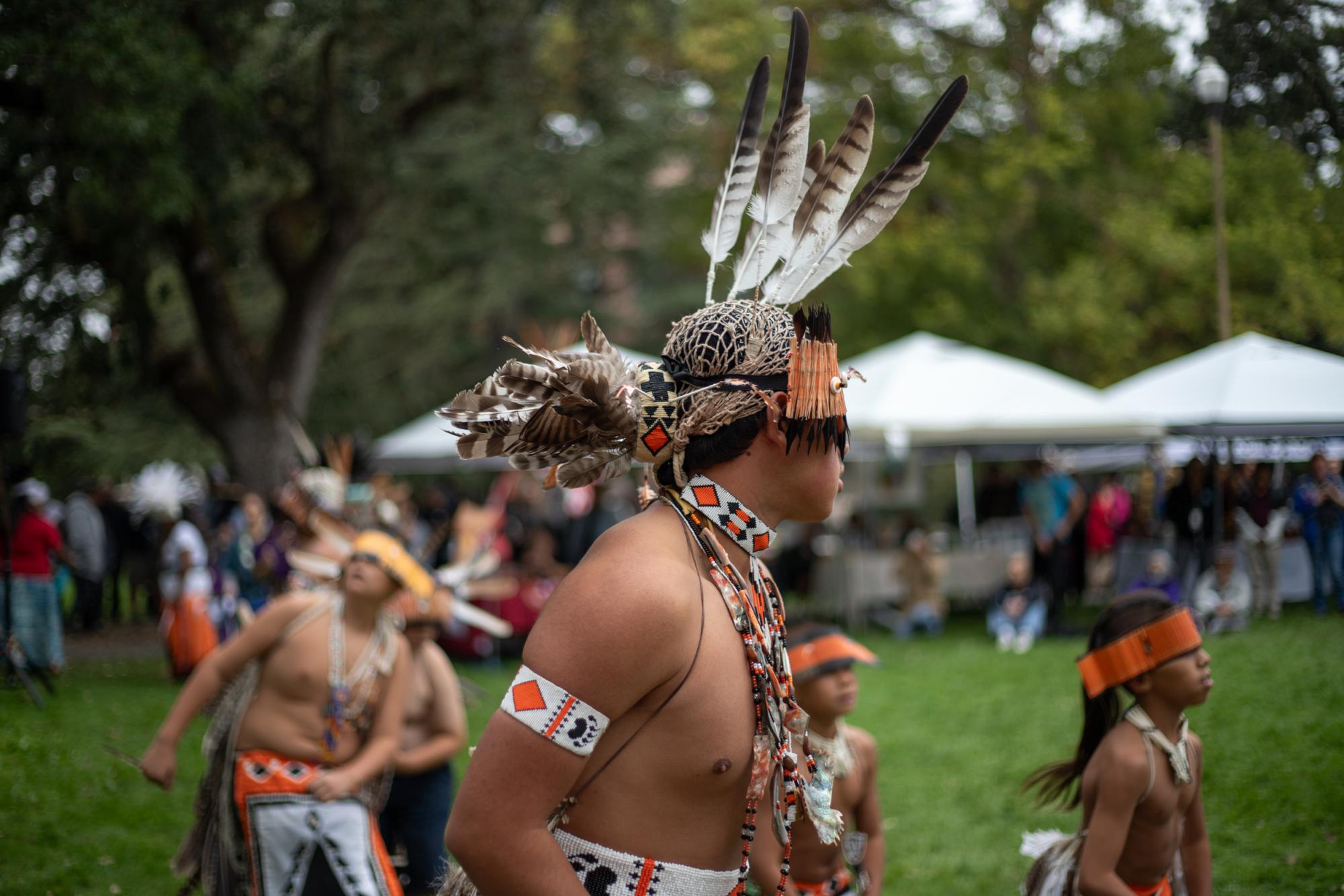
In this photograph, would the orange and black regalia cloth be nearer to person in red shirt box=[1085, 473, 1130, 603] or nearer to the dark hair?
the dark hair

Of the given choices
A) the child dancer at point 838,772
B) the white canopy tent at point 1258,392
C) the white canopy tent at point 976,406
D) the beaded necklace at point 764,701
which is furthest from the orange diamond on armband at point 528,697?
the white canopy tent at point 976,406

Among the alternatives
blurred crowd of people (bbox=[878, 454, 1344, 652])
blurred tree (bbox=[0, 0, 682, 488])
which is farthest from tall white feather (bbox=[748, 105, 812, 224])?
blurred tree (bbox=[0, 0, 682, 488])

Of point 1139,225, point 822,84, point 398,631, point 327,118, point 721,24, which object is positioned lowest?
point 398,631

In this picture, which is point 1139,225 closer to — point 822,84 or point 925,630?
point 925,630

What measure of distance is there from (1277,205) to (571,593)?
4.38 m

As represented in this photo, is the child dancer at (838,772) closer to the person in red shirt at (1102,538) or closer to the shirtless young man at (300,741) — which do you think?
the shirtless young man at (300,741)

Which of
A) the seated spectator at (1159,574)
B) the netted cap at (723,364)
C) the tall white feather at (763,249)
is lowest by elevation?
the seated spectator at (1159,574)

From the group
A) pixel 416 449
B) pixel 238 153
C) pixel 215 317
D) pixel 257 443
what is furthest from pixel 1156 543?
pixel 215 317

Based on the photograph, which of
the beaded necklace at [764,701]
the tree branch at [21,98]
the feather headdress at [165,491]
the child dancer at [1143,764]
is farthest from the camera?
the feather headdress at [165,491]

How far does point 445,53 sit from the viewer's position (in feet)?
44.2

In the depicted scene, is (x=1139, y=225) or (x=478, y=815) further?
(x=1139, y=225)

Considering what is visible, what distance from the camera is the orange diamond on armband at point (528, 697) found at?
197cm

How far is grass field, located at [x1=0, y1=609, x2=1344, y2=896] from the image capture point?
4.71m

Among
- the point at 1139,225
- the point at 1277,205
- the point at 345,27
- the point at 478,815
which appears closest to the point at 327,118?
the point at 345,27
